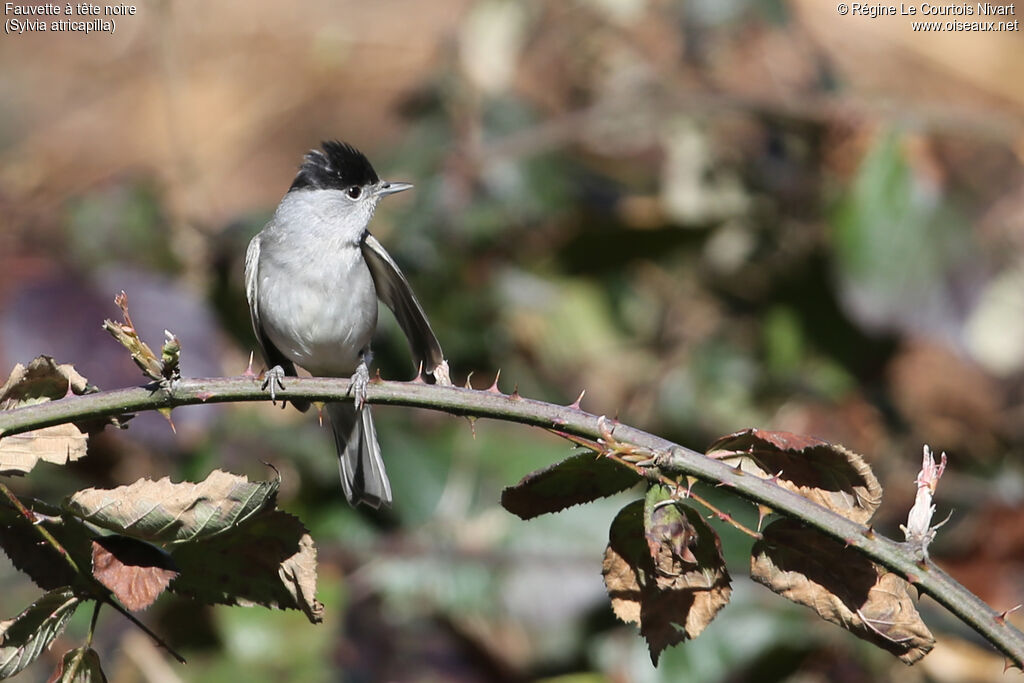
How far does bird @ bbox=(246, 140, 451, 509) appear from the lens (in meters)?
3.62

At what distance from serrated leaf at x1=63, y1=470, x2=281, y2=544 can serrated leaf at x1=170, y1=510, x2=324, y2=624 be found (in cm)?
9

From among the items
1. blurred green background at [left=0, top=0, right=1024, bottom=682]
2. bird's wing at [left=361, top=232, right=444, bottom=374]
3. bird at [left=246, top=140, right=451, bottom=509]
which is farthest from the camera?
blurred green background at [left=0, top=0, right=1024, bottom=682]

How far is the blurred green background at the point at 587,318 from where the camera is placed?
4.17m

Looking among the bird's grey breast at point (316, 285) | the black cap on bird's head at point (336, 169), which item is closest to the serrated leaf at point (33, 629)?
Result: the bird's grey breast at point (316, 285)

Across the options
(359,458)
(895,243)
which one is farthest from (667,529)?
(895,243)

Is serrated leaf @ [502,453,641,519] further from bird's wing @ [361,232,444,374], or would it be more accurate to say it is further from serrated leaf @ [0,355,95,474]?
bird's wing @ [361,232,444,374]

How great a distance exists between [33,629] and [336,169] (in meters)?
2.34

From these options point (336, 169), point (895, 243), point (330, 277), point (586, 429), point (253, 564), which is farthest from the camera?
point (895, 243)

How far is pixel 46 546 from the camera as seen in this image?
1829 mm

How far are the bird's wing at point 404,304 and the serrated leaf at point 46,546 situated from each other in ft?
3.24

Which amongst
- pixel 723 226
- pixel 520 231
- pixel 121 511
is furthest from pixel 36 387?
pixel 723 226

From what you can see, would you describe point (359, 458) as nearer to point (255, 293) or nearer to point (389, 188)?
point (255, 293)

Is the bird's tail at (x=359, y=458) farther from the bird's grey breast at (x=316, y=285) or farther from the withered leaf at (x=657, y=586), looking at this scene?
the withered leaf at (x=657, y=586)

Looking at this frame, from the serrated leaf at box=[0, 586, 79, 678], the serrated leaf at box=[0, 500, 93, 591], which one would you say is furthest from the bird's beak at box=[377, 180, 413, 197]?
the serrated leaf at box=[0, 586, 79, 678]
